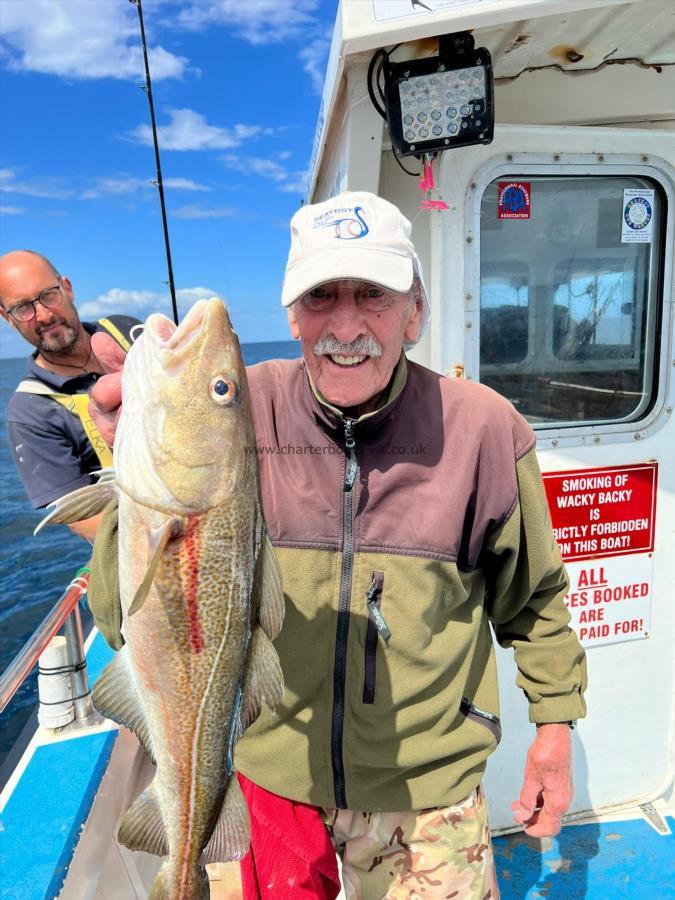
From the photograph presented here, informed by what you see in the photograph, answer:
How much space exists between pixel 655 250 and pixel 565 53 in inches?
44.5

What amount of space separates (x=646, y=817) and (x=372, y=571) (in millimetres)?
2988

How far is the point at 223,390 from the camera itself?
1683mm

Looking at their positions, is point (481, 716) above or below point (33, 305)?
below

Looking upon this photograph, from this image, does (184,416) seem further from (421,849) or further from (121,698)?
(421,849)

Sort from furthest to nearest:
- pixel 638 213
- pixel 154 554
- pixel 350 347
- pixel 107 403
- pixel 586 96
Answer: pixel 638 213, pixel 586 96, pixel 107 403, pixel 350 347, pixel 154 554

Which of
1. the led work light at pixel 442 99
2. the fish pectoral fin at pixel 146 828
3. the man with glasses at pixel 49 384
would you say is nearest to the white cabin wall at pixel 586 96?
the led work light at pixel 442 99

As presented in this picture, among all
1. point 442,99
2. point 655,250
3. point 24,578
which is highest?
point 442,99

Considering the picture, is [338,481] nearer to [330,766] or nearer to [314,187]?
[330,766]

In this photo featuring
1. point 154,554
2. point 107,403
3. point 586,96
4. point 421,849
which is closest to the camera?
point 154,554

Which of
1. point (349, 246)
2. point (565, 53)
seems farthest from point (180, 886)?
point (565, 53)

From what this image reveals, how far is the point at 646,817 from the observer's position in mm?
3658

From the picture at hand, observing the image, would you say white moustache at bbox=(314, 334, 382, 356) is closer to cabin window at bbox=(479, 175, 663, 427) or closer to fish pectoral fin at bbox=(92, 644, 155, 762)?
fish pectoral fin at bbox=(92, 644, 155, 762)

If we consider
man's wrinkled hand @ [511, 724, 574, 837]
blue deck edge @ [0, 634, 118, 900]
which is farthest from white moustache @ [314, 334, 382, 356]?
blue deck edge @ [0, 634, 118, 900]

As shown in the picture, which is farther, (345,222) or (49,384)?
(49,384)
